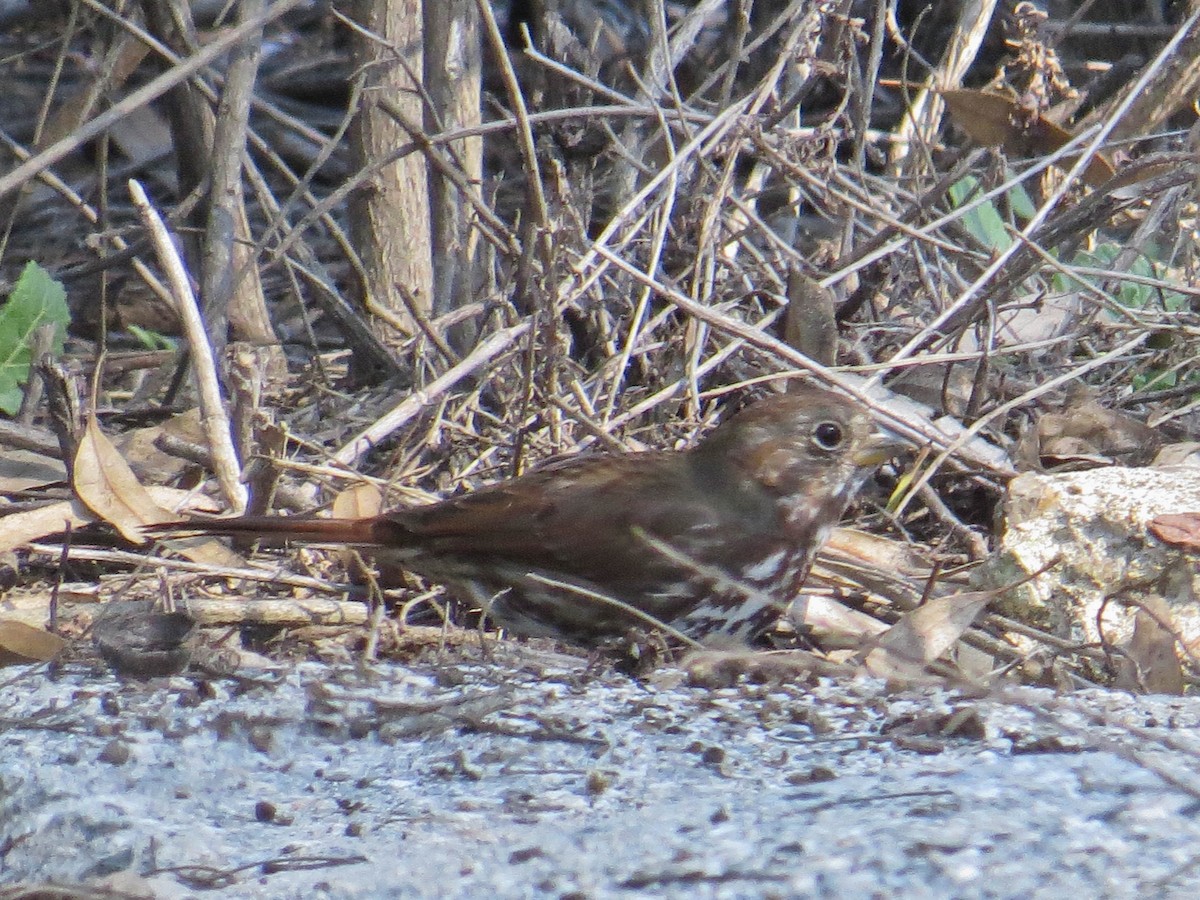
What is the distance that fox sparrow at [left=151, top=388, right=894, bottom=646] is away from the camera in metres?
3.59

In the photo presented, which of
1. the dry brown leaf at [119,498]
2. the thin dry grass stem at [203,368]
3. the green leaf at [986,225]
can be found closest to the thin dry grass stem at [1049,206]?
the green leaf at [986,225]

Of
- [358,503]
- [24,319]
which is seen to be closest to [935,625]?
[358,503]

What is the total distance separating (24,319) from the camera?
14.7 ft

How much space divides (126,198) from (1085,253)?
12.1 feet

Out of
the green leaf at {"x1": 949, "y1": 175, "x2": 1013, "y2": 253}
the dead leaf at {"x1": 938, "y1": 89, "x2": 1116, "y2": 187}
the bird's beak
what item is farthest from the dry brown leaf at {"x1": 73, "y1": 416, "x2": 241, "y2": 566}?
the green leaf at {"x1": 949, "y1": 175, "x2": 1013, "y2": 253}

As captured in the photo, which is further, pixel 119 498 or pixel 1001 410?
pixel 1001 410

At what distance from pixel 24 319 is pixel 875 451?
2.22 meters

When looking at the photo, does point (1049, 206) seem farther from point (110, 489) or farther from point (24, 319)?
point (24, 319)

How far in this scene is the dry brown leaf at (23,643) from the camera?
310 cm

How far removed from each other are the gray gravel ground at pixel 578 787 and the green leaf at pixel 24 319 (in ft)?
5.76

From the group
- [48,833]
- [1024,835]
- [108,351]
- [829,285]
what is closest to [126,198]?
[108,351]

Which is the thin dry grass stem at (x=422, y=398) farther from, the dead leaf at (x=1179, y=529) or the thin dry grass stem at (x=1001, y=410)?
the dead leaf at (x=1179, y=529)

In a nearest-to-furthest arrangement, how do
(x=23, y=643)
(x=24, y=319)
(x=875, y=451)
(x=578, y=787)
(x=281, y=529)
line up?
(x=578, y=787)
(x=23, y=643)
(x=281, y=529)
(x=875, y=451)
(x=24, y=319)

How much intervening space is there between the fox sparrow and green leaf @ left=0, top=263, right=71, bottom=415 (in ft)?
3.38
